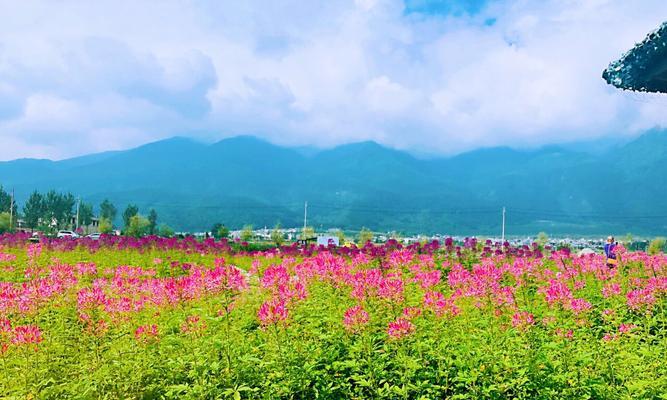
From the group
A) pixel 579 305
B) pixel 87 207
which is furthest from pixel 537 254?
pixel 87 207

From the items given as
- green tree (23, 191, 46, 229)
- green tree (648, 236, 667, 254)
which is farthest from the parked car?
green tree (648, 236, 667, 254)

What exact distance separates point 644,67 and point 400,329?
6.11 m

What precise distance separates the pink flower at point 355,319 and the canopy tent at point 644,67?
5.91m

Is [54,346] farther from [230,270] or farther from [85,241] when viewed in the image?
[85,241]

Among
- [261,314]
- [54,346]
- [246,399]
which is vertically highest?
[261,314]

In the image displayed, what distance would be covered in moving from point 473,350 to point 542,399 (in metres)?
0.61

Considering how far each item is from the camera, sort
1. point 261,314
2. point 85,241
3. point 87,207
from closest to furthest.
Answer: point 261,314, point 85,241, point 87,207

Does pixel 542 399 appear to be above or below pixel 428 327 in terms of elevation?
below

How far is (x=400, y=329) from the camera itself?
419 centimetres

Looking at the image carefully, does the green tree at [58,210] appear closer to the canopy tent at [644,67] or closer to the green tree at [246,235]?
the green tree at [246,235]

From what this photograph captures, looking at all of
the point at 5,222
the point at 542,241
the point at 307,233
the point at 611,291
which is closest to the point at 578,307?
the point at 611,291

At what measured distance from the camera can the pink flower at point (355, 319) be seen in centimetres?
425

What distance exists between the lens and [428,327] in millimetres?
4508

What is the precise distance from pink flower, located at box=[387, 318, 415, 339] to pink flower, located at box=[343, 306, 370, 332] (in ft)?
0.71
